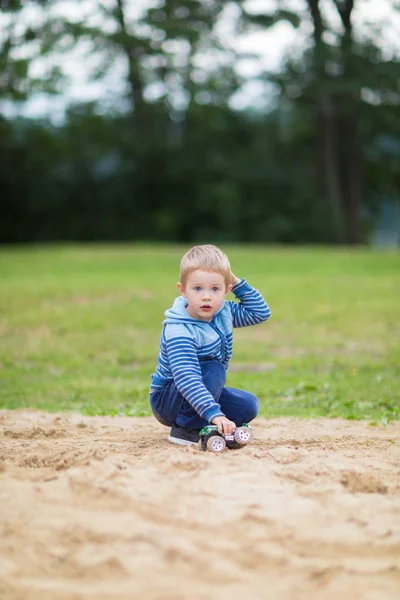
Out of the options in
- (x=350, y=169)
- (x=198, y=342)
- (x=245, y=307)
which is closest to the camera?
(x=198, y=342)

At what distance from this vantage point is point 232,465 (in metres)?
3.62

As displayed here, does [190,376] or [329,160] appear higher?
[329,160]

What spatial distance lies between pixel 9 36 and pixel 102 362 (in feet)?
81.7

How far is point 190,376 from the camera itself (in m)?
4.35

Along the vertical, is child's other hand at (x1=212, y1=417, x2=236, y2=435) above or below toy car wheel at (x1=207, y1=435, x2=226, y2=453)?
above

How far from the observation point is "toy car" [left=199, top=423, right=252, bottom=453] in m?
4.19

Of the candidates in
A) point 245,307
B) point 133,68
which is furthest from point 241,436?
point 133,68

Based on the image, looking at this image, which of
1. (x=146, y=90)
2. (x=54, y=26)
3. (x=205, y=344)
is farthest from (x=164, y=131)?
(x=205, y=344)

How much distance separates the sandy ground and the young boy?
0.38m

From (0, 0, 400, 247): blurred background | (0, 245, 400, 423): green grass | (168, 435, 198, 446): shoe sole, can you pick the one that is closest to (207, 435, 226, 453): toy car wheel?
(168, 435, 198, 446): shoe sole

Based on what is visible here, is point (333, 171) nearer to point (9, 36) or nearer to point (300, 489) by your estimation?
point (9, 36)

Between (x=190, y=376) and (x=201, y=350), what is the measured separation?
217 mm

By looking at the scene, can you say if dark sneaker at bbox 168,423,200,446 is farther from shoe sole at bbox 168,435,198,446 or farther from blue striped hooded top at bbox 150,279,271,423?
blue striped hooded top at bbox 150,279,271,423

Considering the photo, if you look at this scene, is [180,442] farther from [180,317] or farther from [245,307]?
[245,307]
